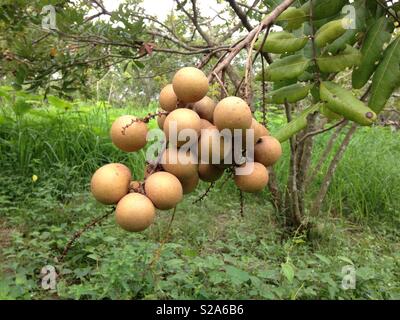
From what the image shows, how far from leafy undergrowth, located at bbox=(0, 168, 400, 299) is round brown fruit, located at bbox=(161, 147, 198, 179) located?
1208mm

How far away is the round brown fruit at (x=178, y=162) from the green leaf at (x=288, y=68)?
480 millimetres

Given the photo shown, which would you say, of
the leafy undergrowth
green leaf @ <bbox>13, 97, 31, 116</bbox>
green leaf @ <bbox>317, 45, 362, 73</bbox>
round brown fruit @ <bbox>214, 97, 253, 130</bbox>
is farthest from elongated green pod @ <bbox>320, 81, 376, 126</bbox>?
green leaf @ <bbox>13, 97, 31, 116</bbox>

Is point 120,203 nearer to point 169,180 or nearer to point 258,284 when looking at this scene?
point 169,180

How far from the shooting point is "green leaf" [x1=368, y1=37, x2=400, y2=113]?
1.20 metres

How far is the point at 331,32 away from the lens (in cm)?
108

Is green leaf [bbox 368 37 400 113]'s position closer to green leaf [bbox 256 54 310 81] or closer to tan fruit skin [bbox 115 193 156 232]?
green leaf [bbox 256 54 310 81]

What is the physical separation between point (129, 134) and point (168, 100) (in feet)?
0.28

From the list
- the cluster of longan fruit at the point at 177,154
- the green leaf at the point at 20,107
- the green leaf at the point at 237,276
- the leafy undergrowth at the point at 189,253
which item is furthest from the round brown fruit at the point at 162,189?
the green leaf at the point at 20,107

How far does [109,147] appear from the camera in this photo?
12.8ft

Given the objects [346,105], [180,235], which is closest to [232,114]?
[346,105]

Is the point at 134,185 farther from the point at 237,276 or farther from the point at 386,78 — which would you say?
the point at 237,276

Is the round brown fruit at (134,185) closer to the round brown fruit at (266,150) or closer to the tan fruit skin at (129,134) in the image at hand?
the tan fruit skin at (129,134)

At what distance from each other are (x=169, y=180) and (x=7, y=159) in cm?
330

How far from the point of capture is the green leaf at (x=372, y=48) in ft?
4.06
